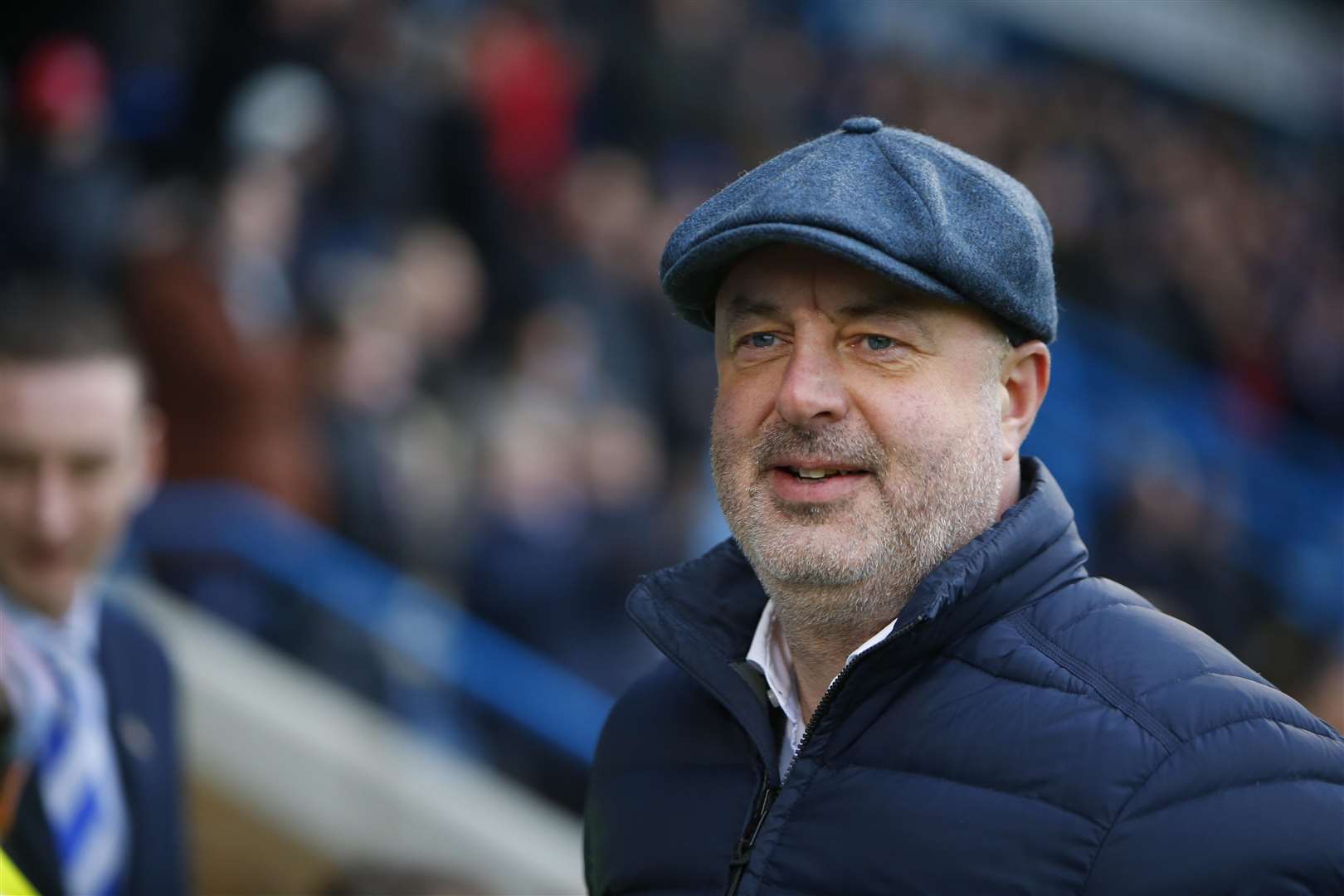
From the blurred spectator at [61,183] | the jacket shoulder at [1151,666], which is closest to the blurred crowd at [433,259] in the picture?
the blurred spectator at [61,183]

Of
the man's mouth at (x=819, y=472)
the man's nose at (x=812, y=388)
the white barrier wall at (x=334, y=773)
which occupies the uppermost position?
the man's nose at (x=812, y=388)

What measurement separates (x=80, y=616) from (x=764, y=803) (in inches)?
59.3

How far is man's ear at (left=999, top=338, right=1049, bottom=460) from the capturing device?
1.87m

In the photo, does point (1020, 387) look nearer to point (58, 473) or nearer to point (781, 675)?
point (781, 675)

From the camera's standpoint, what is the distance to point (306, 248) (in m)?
5.76

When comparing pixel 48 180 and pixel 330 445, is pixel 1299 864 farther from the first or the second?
pixel 48 180

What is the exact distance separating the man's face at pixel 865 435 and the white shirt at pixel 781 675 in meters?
0.10

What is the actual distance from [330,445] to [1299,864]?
14.1 ft

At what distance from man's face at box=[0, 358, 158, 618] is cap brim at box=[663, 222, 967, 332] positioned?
1241 mm

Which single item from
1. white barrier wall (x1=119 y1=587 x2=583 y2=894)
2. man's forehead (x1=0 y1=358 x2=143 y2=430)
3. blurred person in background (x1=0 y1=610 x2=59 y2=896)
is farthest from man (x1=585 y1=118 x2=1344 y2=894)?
white barrier wall (x1=119 y1=587 x2=583 y2=894)

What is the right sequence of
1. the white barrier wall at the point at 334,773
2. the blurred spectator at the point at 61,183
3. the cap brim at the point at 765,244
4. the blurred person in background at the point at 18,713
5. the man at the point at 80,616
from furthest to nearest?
the blurred spectator at the point at 61,183
the white barrier wall at the point at 334,773
the man at the point at 80,616
the blurred person in background at the point at 18,713
the cap brim at the point at 765,244

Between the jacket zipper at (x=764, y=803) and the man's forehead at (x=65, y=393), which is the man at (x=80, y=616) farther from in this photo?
the jacket zipper at (x=764, y=803)

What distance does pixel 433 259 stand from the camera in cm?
618

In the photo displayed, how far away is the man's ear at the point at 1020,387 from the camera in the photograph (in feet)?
6.13
